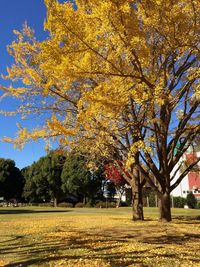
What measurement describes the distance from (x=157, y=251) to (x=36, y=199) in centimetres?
6082

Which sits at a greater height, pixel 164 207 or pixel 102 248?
pixel 164 207

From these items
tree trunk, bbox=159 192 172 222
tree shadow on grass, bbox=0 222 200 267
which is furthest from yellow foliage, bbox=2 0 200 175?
tree trunk, bbox=159 192 172 222

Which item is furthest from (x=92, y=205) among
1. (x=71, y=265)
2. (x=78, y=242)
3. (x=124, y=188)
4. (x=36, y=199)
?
(x=71, y=265)

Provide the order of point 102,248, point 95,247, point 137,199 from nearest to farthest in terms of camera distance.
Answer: point 102,248 < point 95,247 < point 137,199

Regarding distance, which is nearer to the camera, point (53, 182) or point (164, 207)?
point (164, 207)

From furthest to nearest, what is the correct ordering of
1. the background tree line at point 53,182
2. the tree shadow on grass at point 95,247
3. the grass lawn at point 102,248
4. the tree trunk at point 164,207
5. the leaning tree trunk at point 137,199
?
1. the background tree line at point 53,182
2. the leaning tree trunk at point 137,199
3. the tree trunk at point 164,207
4. the tree shadow on grass at point 95,247
5. the grass lawn at point 102,248

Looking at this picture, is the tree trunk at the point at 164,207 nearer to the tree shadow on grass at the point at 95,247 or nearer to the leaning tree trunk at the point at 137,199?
the leaning tree trunk at the point at 137,199

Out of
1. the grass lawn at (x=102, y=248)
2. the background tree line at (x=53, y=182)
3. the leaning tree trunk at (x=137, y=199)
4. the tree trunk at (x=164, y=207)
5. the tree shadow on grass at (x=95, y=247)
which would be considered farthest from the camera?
the background tree line at (x=53, y=182)

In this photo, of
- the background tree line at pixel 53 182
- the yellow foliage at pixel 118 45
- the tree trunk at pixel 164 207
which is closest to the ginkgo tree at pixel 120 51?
the yellow foliage at pixel 118 45

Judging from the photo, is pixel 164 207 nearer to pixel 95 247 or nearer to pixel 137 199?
pixel 137 199

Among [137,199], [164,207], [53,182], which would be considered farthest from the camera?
[53,182]

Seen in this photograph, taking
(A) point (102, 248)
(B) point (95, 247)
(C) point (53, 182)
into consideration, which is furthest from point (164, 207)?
(C) point (53, 182)

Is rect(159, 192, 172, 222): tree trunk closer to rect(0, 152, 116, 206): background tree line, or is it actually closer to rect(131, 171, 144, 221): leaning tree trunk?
rect(131, 171, 144, 221): leaning tree trunk

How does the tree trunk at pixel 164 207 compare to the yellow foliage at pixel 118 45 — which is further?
the tree trunk at pixel 164 207
